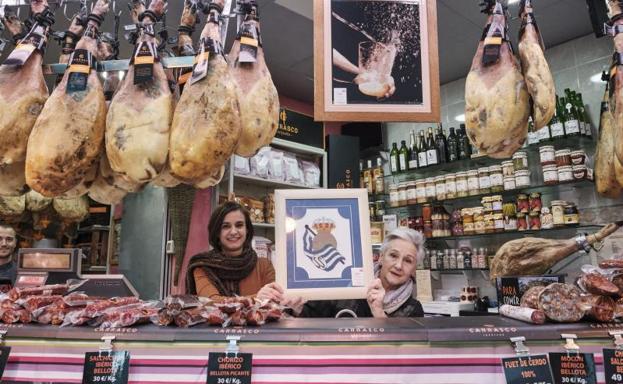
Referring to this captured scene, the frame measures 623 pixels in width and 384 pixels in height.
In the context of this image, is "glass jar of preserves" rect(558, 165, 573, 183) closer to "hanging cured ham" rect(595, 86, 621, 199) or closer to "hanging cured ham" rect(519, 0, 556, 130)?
"hanging cured ham" rect(595, 86, 621, 199)

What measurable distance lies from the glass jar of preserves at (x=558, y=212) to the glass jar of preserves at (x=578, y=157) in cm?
36

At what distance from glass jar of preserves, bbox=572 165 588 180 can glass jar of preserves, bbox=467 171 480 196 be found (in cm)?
87

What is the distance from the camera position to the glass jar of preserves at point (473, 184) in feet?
14.6

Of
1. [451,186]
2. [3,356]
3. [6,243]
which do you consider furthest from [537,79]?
[6,243]

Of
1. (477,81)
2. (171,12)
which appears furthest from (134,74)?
(171,12)

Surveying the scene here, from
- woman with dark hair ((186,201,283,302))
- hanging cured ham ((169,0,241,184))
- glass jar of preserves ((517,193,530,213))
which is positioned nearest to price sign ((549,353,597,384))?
hanging cured ham ((169,0,241,184))

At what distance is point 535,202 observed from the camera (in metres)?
4.07

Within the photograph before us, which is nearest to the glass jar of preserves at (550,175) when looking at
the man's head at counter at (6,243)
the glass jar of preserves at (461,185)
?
the glass jar of preserves at (461,185)

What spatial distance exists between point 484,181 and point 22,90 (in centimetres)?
401

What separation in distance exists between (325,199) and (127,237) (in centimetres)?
385

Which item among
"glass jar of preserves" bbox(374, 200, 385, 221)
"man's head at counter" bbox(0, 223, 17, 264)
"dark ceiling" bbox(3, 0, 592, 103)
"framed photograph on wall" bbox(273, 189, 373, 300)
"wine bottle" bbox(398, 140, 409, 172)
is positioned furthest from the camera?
"glass jar of preserves" bbox(374, 200, 385, 221)

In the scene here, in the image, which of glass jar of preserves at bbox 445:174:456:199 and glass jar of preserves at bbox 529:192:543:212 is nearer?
glass jar of preserves at bbox 529:192:543:212

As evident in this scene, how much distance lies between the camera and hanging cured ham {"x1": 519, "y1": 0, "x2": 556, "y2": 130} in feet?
4.30

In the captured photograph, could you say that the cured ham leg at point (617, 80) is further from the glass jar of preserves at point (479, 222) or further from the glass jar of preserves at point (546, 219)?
the glass jar of preserves at point (479, 222)
